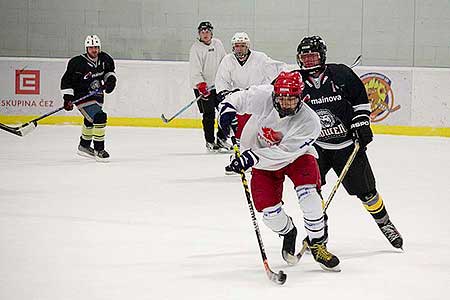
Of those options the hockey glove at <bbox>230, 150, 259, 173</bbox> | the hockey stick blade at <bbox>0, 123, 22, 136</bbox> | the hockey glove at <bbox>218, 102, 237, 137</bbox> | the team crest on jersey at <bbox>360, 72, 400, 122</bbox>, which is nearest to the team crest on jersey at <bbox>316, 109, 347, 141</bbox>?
the hockey glove at <bbox>218, 102, 237, 137</bbox>

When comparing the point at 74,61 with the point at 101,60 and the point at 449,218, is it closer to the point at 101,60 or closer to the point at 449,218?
the point at 101,60

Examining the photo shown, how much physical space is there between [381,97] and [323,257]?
7.09 meters

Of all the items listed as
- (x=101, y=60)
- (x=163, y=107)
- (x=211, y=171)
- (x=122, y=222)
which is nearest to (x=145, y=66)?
(x=163, y=107)

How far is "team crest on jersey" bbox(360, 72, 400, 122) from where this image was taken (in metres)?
11.4

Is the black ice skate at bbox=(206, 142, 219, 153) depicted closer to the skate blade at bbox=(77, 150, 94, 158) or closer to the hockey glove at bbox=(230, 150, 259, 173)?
the skate blade at bbox=(77, 150, 94, 158)

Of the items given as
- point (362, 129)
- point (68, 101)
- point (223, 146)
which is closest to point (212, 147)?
point (223, 146)

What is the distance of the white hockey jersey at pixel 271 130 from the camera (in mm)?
4418

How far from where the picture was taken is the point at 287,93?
14.2 feet

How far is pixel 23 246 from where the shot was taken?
506cm

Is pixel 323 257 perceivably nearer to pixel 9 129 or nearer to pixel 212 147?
pixel 9 129

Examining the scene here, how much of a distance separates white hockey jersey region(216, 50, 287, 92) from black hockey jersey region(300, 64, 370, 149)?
3.53m

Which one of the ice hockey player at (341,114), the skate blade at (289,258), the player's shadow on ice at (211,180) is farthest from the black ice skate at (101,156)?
the skate blade at (289,258)

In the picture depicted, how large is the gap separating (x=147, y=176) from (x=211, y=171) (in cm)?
64

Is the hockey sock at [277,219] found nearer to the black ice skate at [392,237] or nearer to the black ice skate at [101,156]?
the black ice skate at [392,237]
